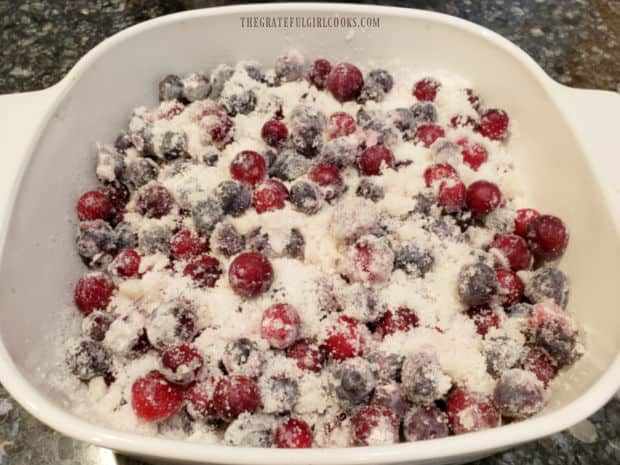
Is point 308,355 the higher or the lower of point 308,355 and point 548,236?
the lower

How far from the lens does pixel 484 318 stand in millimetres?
994

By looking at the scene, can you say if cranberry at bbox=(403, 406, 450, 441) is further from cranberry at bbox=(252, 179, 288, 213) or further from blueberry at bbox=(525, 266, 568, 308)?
cranberry at bbox=(252, 179, 288, 213)

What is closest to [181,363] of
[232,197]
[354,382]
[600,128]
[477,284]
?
[354,382]

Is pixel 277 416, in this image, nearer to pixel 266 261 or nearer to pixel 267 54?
pixel 266 261

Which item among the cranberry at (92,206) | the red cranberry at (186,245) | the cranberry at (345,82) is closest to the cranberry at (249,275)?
the red cranberry at (186,245)

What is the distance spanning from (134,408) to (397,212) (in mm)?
612

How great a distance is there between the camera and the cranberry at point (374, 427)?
0.82 m

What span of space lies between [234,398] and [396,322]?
0.30 metres

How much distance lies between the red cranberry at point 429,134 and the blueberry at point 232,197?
428 millimetres

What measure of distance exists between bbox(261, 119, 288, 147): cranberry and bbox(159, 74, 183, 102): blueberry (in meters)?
0.24

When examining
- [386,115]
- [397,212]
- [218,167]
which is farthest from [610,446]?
[218,167]

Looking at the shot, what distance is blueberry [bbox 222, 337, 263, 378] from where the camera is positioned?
91cm

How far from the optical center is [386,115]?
130cm

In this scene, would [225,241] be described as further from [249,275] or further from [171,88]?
[171,88]
